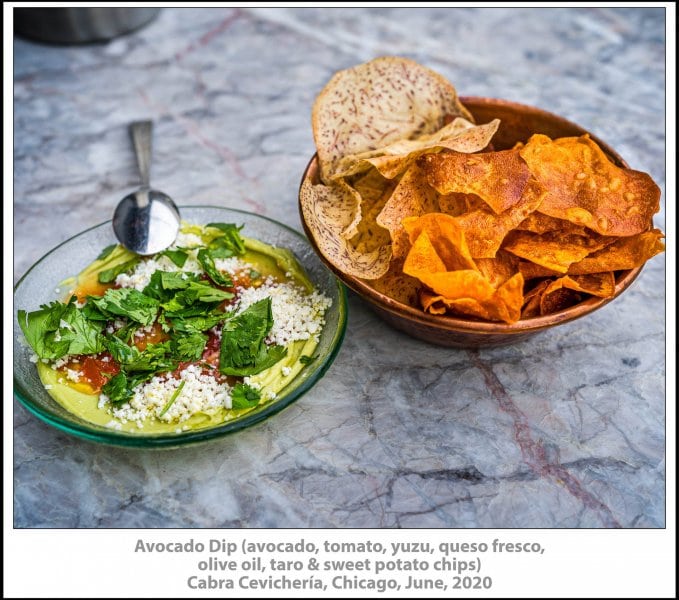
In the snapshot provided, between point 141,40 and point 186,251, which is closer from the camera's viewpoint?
point 186,251

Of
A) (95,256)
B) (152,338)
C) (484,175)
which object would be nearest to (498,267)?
(484,175)

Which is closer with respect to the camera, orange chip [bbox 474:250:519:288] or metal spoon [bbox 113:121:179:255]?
orange chip [bbox 474:250:519:288]

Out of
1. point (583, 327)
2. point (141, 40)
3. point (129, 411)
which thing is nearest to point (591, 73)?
point (583, 327)

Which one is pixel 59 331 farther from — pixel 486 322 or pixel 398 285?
pixel 486 322

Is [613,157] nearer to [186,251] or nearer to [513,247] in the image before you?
[513,247]

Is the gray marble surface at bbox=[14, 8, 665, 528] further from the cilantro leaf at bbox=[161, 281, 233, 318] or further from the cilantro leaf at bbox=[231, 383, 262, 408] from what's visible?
the cilantro leaf at bbox=[161, 281, 233, 318]

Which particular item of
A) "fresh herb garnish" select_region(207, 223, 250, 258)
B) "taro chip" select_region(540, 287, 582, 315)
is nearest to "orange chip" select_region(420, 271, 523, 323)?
"taro chip" select_region(540, 287, 582, 315)
